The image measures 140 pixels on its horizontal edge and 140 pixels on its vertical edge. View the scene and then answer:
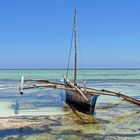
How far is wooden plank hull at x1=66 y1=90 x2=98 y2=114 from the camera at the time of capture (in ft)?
41.9

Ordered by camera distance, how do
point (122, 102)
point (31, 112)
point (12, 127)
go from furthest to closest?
point (122, 102) → point (31, 112) → point (12, 127)

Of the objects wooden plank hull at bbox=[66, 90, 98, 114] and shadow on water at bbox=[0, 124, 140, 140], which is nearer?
shadow on water at bbox=[0, 124, 140, 140]

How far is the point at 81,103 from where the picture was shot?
541 inches

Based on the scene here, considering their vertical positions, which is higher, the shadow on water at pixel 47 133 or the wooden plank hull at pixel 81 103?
the wooden plank hull at pixel 81 103

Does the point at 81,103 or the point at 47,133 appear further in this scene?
the point at 81,103

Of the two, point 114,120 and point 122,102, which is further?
point 122,102

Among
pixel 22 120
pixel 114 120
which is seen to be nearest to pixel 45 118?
pixel 22 120

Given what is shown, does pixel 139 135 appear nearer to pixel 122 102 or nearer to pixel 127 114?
pixel 127 114

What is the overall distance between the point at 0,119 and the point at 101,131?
14.8 ft

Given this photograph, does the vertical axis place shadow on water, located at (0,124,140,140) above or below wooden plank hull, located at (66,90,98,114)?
below

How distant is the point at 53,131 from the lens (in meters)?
9.85

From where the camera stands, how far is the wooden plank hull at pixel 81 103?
503 inches

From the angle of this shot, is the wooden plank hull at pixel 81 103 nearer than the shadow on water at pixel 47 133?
No

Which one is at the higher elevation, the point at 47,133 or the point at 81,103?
the point at 81,103
